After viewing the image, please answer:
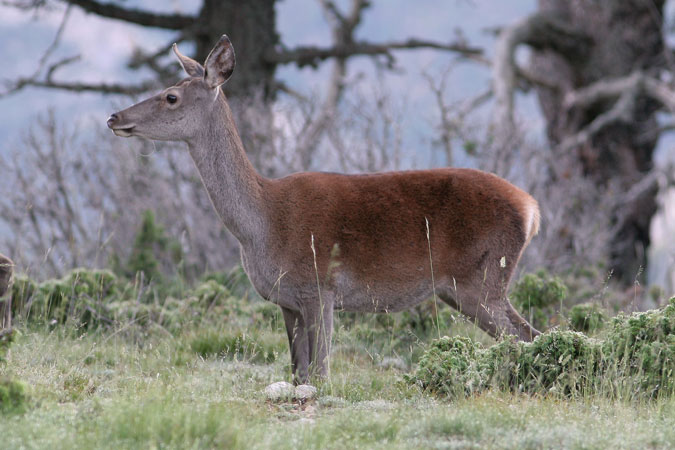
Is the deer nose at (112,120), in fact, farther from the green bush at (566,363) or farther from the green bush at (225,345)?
the green bush at (566,363)

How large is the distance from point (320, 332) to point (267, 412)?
40.7 inches

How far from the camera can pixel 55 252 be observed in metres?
12.8

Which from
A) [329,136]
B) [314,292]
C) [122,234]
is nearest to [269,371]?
[314,292]

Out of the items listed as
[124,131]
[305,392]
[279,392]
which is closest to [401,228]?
[305,392]

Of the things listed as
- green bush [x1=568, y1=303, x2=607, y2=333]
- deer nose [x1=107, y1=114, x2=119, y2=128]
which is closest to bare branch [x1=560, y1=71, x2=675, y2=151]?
green bush [x1=568, y1=303, x2=607, y2=333]

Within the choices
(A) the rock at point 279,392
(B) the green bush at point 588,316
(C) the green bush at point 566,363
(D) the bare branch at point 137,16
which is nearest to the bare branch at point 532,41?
(D) the bare branch at point 137,16

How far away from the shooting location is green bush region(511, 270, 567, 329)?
8.20m

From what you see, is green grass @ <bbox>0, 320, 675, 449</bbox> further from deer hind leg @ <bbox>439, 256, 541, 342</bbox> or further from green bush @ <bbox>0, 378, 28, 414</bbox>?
deer hind leg @ <bbox>439, 256, 541, 342</bbox>

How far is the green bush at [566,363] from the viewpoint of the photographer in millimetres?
5562

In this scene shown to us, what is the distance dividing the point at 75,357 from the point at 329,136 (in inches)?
240

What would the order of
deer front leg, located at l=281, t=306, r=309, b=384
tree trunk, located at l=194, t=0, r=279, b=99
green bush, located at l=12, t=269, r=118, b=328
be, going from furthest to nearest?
tree trunk, located at l=194, t=0, r=279, b=99, green bush, located at l=12, t=269, r=118, b=328, deer front leg, located at l=281, t=306, r=309, b=384

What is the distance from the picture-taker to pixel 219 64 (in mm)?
6242

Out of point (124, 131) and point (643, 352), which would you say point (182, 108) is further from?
point (643, 352)

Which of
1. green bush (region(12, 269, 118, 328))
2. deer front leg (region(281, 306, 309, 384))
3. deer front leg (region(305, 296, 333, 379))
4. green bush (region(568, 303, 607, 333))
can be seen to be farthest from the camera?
green bush (region(12, 269, 118, 328))
